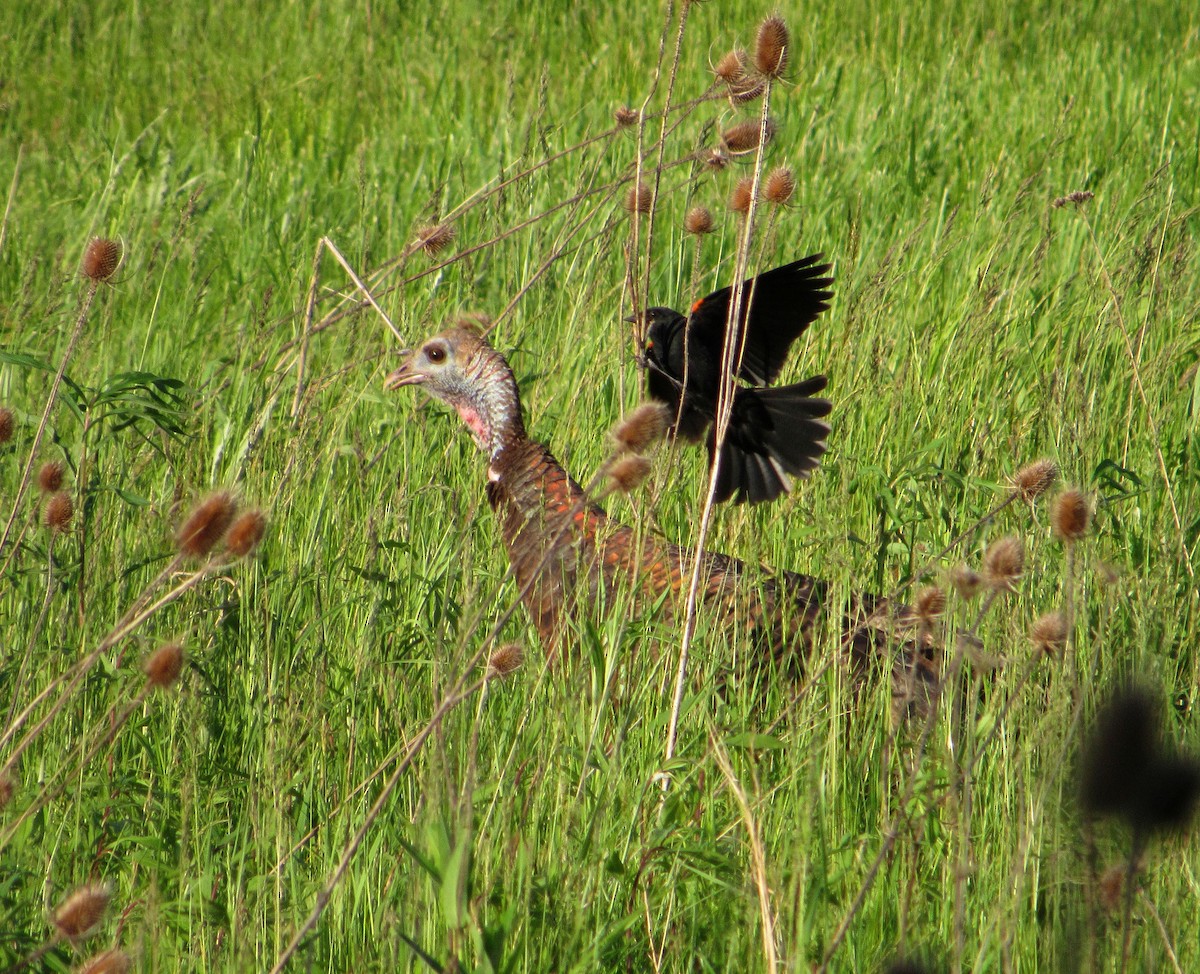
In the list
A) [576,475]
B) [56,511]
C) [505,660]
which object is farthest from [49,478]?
[576,475]

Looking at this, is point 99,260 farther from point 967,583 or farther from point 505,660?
point 967,583

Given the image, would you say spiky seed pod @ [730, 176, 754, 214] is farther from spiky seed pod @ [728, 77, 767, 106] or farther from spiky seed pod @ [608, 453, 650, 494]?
spiky seed pod @ [608, 453, 650, 494]

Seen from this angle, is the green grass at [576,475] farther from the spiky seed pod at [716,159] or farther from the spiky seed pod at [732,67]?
the spiky seed pod at [732,67]

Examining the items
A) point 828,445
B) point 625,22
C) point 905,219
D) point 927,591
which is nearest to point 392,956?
point 927,591

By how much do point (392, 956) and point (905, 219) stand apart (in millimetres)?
4243

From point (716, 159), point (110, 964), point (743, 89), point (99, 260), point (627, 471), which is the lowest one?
point (110, 964)

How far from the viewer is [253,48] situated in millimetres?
7852

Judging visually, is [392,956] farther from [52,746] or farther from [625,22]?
[625,22]

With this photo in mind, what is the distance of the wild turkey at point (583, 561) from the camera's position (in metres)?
2.67

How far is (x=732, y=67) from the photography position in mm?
2713

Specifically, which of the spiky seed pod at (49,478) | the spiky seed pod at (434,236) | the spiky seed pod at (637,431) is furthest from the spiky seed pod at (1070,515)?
the spiky seed pod at (434,236)

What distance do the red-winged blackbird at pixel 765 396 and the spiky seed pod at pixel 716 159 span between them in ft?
1.18

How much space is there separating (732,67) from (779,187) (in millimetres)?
315

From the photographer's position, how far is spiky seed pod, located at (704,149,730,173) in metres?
2.91
